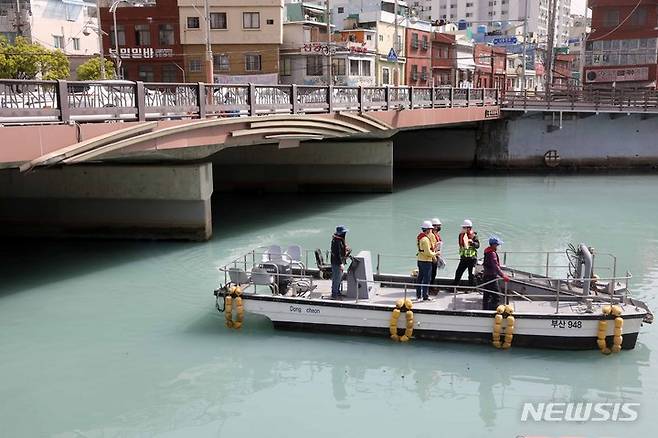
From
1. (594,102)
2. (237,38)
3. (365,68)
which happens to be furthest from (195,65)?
(594,102)

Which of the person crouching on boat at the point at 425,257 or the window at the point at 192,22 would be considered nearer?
the person crouching on boat at the point at 425,257

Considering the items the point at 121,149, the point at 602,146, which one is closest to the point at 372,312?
the point at 121,149

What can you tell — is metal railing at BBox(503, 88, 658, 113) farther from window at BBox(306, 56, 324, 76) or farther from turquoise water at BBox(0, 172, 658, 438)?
turquoise water at BBox(0, 172, 658, 438)

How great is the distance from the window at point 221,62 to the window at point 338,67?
8.79 meters

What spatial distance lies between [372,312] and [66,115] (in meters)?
7.97

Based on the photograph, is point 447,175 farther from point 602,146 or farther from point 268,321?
point 268,321

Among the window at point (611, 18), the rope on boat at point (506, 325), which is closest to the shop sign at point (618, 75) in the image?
→ the window at point (611, 18)

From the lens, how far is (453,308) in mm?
13109

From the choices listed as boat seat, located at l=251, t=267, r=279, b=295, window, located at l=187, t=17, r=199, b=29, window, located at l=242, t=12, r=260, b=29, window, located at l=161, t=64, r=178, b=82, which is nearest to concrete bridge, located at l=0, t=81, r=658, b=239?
boat seat, located at l=251, t=267, r=279, b=295

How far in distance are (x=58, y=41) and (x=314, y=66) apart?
22493mm

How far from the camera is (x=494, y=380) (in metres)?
11.5

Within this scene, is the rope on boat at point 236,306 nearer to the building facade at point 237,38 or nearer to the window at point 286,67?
the building facade at point 237,38

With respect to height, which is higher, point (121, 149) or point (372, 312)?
point (121, 149)

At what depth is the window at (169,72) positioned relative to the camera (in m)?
55.8
